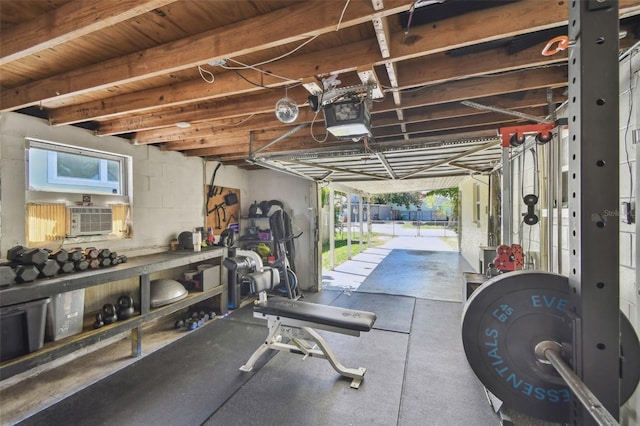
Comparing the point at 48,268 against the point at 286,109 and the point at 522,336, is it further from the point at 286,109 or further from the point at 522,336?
the point at 522,336

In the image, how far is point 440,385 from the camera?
2490 mm

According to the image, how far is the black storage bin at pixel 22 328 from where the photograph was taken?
205 centimetres

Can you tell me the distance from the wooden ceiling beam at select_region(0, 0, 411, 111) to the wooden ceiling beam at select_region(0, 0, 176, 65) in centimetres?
37

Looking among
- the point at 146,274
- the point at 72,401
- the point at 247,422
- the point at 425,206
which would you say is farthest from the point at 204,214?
the point at 425,206

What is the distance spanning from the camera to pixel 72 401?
2.32 meters

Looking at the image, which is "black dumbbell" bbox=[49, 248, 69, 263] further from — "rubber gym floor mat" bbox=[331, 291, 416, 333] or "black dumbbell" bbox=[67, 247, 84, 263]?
"rubber gym floor mat" bbox=[331, 291, 416, 333]

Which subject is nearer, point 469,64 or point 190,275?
point 469,64

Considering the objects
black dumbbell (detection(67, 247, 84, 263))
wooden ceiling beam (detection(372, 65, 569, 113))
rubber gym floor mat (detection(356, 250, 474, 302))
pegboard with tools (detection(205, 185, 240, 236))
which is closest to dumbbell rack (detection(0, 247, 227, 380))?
black dumbbell (detection(67, 247, 84, 263))

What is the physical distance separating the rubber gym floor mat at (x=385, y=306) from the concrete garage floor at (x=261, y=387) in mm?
70

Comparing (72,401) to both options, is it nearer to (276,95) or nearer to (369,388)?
(369,388)

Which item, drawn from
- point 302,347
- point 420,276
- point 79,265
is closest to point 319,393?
point 302,347

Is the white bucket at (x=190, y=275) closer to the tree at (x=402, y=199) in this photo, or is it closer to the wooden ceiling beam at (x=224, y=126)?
the wooden ceiling beam at (x=224, y=126)

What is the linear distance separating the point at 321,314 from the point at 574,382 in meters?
2.12

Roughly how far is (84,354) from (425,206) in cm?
2782
